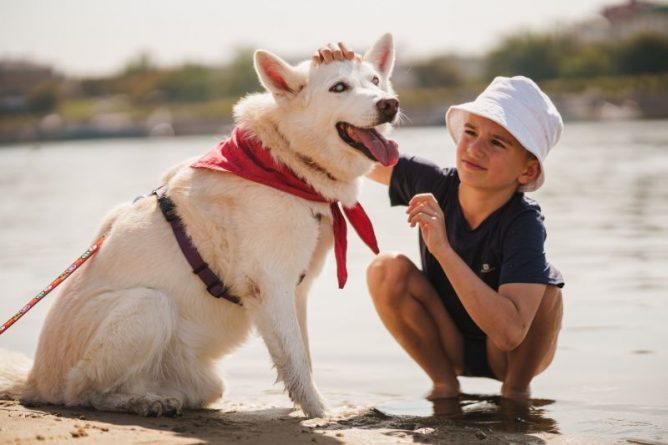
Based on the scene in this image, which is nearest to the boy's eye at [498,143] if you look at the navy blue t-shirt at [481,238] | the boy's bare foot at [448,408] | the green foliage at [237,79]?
the navy blue t-shirt at [481,238]

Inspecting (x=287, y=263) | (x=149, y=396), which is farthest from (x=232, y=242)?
(x=149, y=396)

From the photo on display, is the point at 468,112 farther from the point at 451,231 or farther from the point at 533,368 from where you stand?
the point at 533,368

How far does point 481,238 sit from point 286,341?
115cm

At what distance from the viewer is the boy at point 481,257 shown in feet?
13.3

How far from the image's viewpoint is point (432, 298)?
15.3 ft

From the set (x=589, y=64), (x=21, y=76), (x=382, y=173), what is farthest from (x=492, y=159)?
(x=21, y=76)

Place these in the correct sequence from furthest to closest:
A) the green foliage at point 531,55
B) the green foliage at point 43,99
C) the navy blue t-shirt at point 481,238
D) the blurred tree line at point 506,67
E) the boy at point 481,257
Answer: the green foliage at point 531,55 < the green foliage at point 43,99 < the blurred tree line at point 506,67 < the navy blue t-shirt at point 481,238 < the boy at point 481,257

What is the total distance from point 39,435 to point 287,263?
1.35 meters

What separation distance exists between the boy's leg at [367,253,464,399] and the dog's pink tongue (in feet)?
2.23

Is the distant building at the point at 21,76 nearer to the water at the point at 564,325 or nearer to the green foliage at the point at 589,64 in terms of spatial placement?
the green foliage at the point at 589,64

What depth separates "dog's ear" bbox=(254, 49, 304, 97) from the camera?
13.9 feet

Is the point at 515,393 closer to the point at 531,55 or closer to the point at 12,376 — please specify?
the point at 12,376

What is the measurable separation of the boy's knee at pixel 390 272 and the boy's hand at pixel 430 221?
Result: 615mm


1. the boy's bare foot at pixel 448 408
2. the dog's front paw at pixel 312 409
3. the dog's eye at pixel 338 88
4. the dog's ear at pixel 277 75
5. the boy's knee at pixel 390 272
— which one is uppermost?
the dog's ear at pixel 277 75
